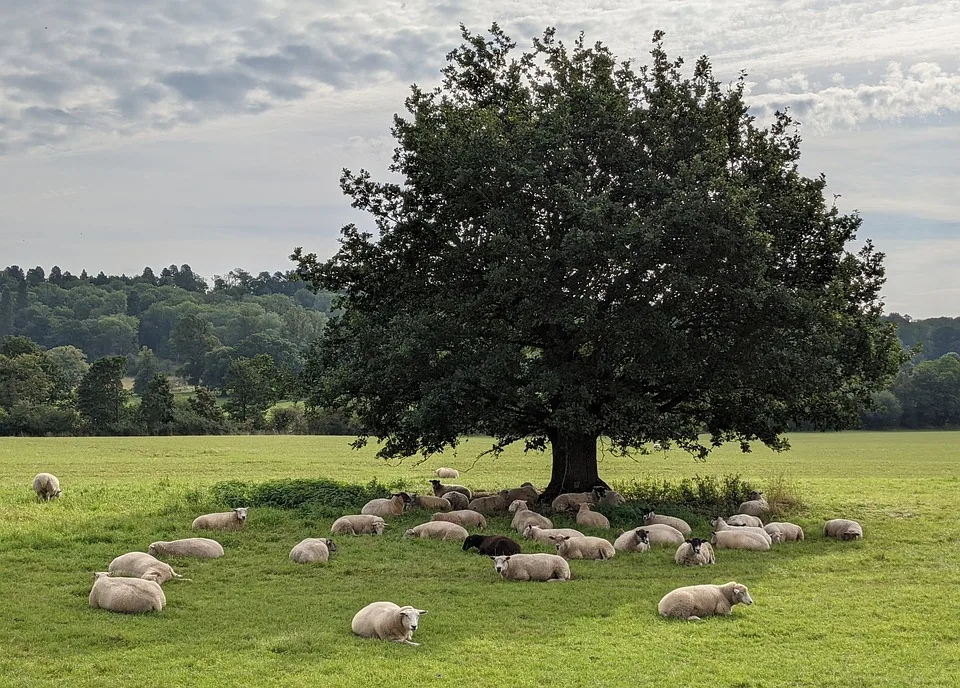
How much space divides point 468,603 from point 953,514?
54.0 feet

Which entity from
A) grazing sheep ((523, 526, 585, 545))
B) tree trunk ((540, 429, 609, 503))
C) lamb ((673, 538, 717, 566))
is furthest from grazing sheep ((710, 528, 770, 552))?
tree trunk ((540, 429, 609, 503))

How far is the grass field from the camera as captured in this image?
1077 cm

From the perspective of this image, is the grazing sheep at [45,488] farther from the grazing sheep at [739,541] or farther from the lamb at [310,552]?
the grazing sheep at [739,541]

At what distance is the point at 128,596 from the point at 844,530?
1533 centimetres

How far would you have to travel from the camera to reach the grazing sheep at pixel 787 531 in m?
20.7

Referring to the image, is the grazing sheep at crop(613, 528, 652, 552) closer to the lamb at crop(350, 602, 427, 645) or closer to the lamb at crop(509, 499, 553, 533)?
the lamb at crop(509, 499, 553, 533)

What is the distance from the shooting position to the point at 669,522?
70.4 feet

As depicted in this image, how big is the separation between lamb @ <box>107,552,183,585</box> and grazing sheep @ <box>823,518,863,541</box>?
1423cm

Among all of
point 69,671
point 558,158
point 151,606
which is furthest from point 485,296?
point 69,671

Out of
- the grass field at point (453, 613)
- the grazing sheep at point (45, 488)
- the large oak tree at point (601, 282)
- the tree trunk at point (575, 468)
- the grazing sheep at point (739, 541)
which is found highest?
the large oak tree at point (601, 282)

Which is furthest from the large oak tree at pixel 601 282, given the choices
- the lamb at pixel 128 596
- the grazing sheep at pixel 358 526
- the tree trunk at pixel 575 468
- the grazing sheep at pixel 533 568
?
the lamb at pixel 128 596

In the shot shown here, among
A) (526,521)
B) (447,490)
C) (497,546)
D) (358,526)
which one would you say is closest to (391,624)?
(497,546)

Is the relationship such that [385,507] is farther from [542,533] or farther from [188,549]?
[188,549]

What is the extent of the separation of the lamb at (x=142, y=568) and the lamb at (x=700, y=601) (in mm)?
8031
